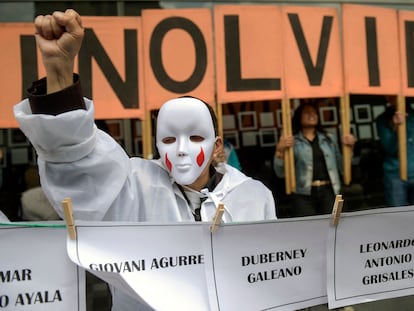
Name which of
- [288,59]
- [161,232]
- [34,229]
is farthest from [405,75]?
[34,229]

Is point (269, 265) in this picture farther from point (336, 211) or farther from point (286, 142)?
point (286, 142)

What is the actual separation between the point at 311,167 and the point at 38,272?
2815 millimetres

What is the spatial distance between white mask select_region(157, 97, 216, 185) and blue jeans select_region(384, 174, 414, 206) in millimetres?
2922

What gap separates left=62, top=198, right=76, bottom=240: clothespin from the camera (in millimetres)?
1159

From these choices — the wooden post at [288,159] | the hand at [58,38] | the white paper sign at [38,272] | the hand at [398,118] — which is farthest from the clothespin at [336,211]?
the hand at [398,118]

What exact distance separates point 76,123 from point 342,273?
36.5 inches

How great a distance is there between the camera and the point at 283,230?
4.75ft

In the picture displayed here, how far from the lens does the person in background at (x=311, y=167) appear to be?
3.74 meters

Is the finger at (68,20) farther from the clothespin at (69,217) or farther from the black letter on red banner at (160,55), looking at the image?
the black letter on red banner at (160,55)

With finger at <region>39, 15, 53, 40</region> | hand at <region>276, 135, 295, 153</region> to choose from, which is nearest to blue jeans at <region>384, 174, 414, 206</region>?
hand at <region>276, 135, 295, 153</region>

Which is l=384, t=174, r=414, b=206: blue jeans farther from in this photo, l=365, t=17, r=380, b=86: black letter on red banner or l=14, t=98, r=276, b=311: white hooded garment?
l=14, t=98, r=276, b=311: white hooded garment

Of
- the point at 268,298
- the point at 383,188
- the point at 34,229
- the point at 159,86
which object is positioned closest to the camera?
the point at 34,229

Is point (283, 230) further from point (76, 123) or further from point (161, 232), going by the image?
point (76, 123)

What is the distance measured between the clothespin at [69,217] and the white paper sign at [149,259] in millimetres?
15
